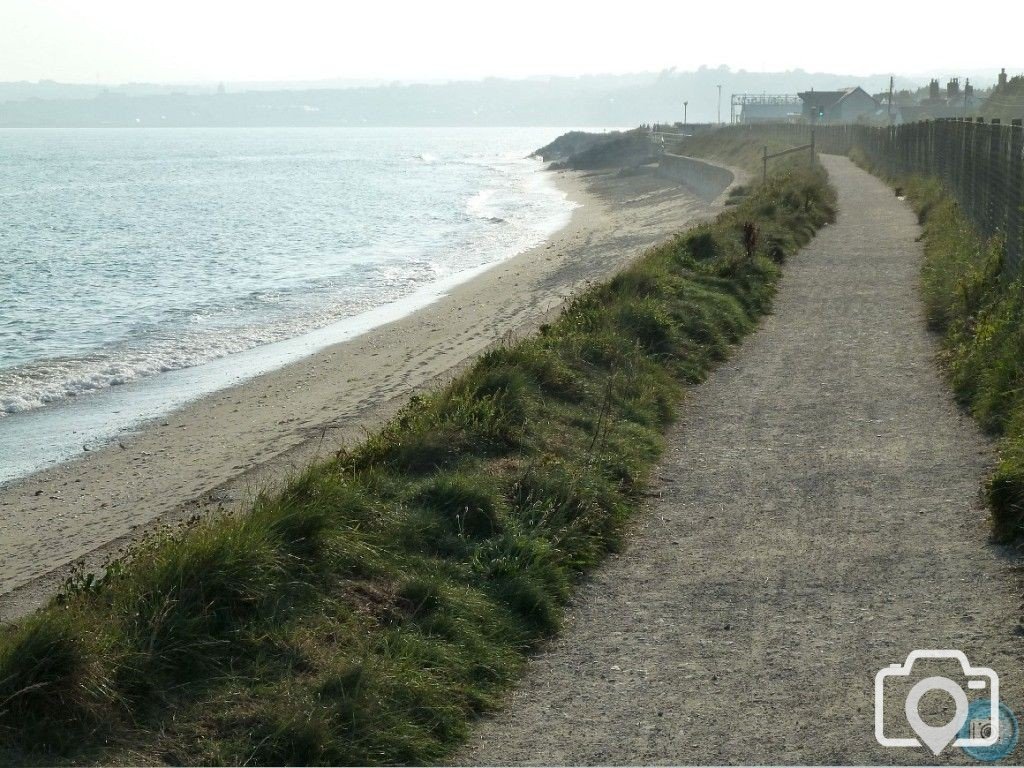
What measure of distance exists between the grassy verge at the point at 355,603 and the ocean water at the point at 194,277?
22.5ft

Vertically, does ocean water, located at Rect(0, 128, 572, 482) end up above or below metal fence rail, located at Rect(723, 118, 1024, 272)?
below

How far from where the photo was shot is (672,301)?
46.5 feet

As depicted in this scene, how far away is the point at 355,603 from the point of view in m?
5.90

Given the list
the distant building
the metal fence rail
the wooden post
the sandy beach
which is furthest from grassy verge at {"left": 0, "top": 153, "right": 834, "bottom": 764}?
the distant building

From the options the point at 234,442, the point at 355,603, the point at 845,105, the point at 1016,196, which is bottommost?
the point at 234,442

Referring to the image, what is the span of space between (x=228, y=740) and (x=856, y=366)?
8.46 meters

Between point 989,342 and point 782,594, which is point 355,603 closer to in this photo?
point 782,594

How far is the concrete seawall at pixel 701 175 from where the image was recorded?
50.2 m

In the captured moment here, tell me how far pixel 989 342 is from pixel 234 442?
7.79 m

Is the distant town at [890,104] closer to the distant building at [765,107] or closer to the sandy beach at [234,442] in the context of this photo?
the distant building at [765,107]

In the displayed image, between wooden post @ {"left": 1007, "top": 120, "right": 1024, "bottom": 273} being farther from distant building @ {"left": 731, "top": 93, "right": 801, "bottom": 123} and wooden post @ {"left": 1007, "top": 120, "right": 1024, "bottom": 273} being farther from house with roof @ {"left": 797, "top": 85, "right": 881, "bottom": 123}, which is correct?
distant building @ {"left": 731, "top": 93, "right": 801, "bottom": 123}

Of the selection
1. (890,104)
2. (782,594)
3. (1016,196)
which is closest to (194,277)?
(1016,196)

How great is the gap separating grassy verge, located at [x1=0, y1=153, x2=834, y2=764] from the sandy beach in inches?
47.1

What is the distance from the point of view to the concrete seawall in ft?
165
